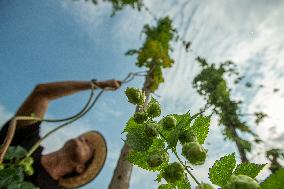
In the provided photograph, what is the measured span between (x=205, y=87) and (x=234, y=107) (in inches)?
73.8

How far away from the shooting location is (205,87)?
1642 centimetres

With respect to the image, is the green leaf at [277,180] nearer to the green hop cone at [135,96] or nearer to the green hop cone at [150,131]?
the green hop cone at [150,131]

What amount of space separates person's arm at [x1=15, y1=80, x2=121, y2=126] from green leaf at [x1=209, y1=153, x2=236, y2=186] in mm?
3135

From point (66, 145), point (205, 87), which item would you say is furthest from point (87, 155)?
point (205, 87)

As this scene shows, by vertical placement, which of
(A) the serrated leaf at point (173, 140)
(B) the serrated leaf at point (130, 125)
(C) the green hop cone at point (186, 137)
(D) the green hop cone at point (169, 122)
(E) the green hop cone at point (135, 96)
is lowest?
(A) the serrated leaf at point (173, 140)

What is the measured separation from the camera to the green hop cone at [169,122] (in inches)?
31.6

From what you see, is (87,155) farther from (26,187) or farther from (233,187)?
(233,187)

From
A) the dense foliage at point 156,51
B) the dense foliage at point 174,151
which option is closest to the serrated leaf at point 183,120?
the dense foliage at point 174,151

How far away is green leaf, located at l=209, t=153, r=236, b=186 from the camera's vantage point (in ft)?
2.19

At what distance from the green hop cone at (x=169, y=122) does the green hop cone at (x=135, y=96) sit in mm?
130

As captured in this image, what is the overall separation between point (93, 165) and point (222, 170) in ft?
14.6

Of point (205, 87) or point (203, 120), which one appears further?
point (205, 87)

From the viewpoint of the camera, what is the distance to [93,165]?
16.2 ft

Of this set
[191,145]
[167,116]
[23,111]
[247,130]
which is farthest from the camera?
[247,130]
